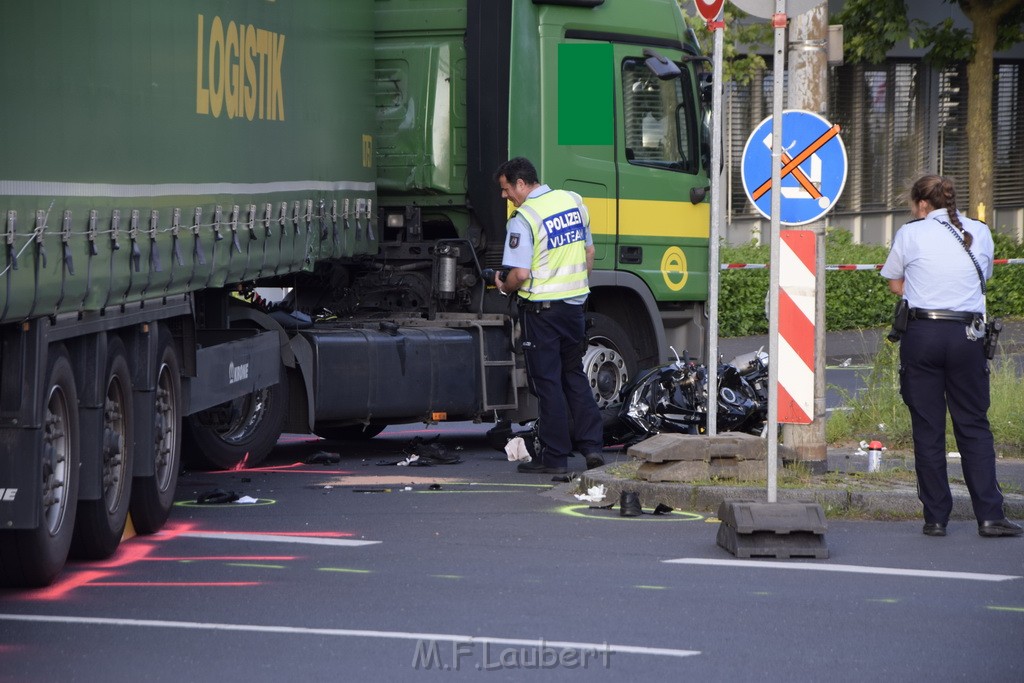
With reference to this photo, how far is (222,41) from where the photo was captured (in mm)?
8820

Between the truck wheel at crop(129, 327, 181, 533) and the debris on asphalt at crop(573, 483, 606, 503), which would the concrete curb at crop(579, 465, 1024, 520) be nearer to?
the debris on asphalt at crop(573, 483, 606, 503)

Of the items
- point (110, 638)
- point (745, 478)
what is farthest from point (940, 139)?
point (110, 638)

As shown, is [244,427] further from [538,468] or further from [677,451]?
[677,451]

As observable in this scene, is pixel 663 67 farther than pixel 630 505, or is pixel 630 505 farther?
pixel 663 67

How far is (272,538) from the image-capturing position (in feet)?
26.9

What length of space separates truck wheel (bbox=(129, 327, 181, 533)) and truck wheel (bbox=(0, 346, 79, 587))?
3.21 ft

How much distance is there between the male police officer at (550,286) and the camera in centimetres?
1061

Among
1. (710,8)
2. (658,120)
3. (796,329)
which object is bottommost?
(796,329)

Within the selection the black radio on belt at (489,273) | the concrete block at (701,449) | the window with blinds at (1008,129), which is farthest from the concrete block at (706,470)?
the window with blinds at (1008,129)

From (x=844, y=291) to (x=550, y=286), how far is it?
13637 mm

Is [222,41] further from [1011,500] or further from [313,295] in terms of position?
[1011,500]

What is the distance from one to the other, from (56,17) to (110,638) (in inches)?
88.5

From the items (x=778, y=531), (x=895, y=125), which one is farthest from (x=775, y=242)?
(x=895, y=125)

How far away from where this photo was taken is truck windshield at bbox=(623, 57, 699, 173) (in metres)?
12.5
